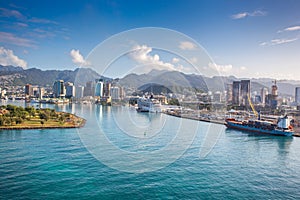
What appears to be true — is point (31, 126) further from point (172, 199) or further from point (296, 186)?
point (296, 186)

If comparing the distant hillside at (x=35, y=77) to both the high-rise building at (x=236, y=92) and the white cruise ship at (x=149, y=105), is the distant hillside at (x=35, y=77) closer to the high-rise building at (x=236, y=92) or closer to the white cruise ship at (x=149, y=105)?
the white cruise ship at (x=149, y=105)

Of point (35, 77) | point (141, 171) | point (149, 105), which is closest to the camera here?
point (141, 171)


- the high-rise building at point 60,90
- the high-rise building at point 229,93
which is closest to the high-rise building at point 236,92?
the high-rise building at point 229,93

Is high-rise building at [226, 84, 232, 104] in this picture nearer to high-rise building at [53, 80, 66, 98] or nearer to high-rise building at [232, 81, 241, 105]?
high-rise building at [232, 81, 241, 105]

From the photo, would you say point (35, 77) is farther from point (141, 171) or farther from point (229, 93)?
point (141, 171)

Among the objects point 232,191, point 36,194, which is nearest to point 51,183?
point 36,194

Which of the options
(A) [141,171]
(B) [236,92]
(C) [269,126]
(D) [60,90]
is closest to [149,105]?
(C) [269,126]

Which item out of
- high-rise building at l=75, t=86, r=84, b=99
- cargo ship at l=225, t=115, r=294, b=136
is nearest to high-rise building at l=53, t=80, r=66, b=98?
high-rise building at l=75, t=86, r=84, b=99

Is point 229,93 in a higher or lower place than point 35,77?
lower
